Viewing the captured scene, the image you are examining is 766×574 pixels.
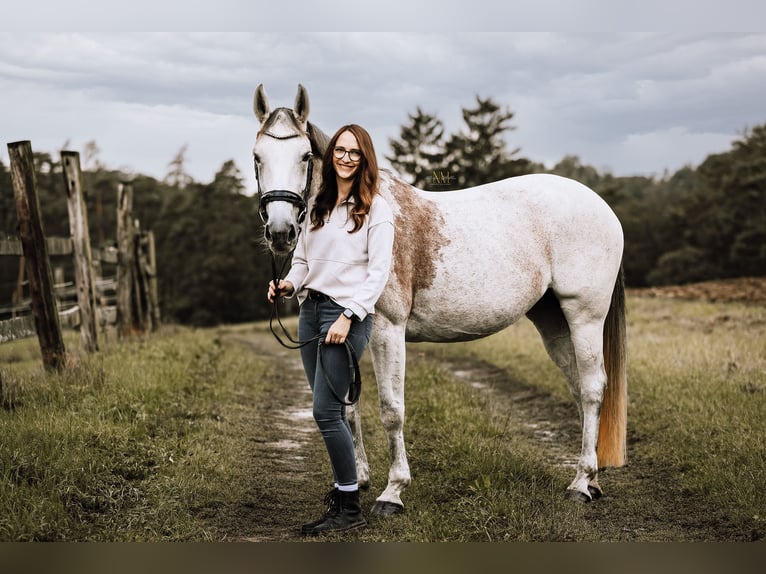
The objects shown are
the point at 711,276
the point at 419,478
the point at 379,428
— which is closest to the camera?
the point at 419,478

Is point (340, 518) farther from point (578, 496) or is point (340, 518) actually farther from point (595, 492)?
point (595, 492)

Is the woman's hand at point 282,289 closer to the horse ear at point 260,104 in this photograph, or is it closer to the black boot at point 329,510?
the horse ear at point 260,104

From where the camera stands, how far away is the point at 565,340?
529cm

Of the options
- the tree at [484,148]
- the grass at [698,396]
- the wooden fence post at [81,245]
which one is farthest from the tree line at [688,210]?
the wooden fence post at [81,245]

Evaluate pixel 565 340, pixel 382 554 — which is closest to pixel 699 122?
pixel 565 340

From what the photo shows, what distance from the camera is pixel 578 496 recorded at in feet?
14.6

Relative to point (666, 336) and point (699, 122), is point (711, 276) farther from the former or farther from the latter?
point (699, 122)

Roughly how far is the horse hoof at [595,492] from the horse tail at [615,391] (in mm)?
477

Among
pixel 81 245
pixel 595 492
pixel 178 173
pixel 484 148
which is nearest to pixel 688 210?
pixel 484 148

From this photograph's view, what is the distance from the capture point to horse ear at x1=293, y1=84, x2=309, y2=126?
3.98m

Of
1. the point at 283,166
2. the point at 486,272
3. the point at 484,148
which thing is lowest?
the point at 486,272

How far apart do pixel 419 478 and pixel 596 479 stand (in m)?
1.30

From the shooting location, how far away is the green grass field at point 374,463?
3742 mm

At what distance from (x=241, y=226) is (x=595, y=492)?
35.4m
